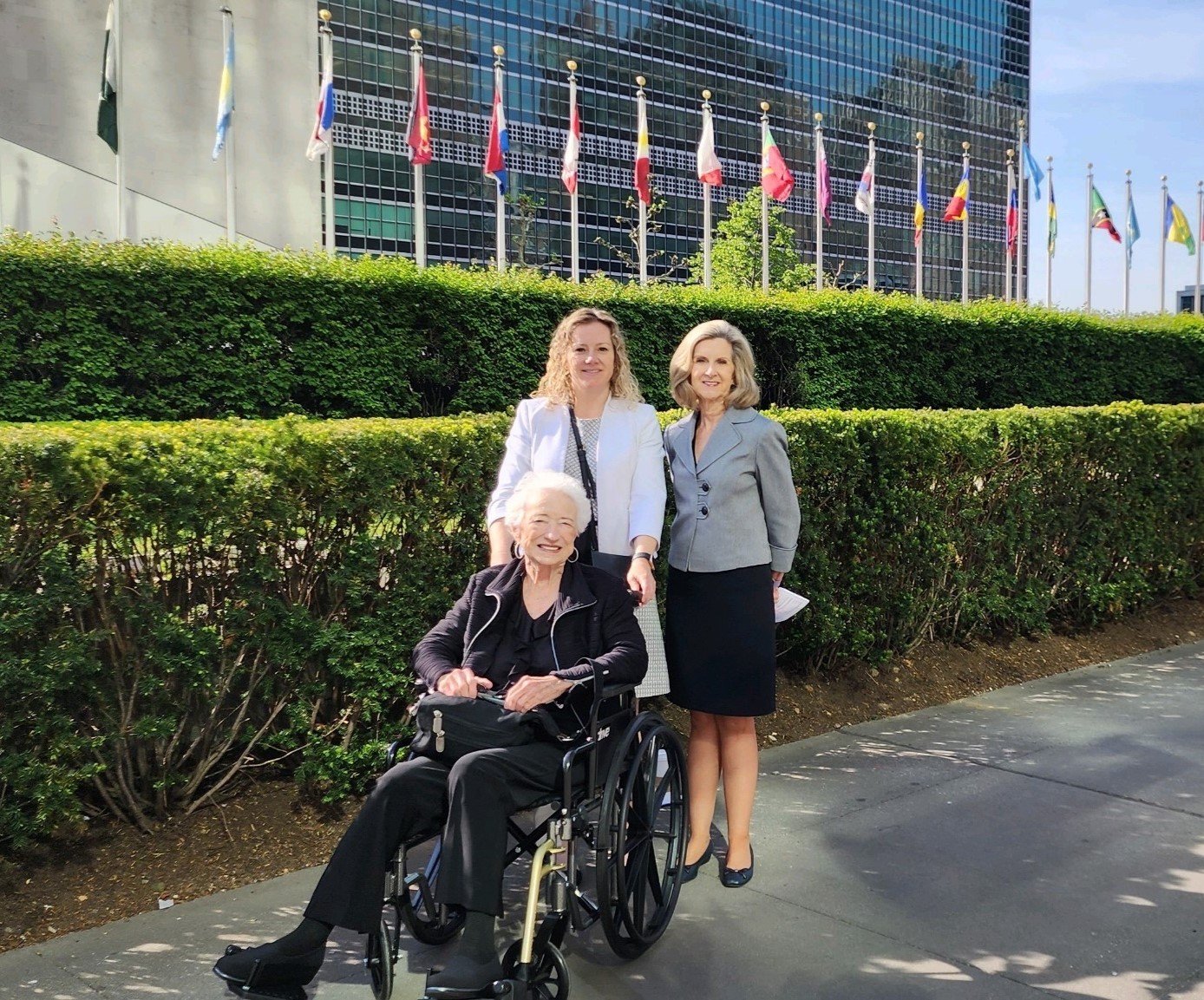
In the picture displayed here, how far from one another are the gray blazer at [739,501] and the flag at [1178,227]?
3534 centimetres

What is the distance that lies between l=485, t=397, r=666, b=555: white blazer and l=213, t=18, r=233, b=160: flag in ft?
52.0

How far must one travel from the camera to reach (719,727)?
418 centimetres

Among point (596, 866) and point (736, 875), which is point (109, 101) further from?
point (596, 866)

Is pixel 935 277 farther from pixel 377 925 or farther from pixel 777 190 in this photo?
pixel 377 925

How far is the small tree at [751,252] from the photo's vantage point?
48.4 metres

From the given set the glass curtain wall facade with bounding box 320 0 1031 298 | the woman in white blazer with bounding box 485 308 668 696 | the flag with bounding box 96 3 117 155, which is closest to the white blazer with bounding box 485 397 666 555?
the woman in white blazer with bounding box 485 308 668 696

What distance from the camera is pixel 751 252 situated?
4953 cm

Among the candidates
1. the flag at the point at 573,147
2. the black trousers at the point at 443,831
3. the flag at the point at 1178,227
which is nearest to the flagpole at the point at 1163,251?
the flag at the point at 1178,227

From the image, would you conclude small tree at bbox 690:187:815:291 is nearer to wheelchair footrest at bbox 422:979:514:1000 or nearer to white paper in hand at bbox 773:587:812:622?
white paper in hand at bbox 773:587:812:622

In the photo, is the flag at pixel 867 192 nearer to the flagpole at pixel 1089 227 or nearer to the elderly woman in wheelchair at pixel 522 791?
the flagpole at pixel 1089 227

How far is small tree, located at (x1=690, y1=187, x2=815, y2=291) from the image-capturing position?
4838 centimetres

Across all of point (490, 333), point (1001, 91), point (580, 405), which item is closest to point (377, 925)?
point (580, 405)

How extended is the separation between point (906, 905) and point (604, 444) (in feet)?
5.84

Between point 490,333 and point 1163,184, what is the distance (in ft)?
96.3
